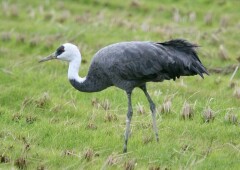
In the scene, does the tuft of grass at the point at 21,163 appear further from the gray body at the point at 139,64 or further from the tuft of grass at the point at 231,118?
the tuft of grass at the point at 231,118

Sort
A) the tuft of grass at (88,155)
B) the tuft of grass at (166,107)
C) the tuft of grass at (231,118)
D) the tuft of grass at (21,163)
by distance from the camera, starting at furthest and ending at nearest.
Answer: the tuft of grass at (166,107) → the tuft of grass at (231,118) → the tuft of grass at (88,155) → the tuft of grass at (21,163)

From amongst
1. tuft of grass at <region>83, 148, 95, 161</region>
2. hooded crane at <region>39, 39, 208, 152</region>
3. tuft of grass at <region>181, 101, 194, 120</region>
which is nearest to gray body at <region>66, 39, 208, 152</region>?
hooded crane at <region>39, 39, 208, 152</region>

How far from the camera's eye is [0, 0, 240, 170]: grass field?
8.25 m

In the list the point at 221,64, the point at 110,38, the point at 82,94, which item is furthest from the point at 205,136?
the point at 110,38

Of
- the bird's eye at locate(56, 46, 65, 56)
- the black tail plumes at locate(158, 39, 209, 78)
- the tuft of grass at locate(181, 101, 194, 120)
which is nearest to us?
the black tail plumes at locate(158, 39, 209, 78)

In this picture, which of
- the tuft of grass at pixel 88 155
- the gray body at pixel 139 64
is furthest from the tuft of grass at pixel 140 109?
the tuft of grass at pixel 88 155

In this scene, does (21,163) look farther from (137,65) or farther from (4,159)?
(137,65)

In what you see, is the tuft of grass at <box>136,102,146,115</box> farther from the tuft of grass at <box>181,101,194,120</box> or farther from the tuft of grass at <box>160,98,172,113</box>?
the tuft of grass at <box>181,101,194,120</box>

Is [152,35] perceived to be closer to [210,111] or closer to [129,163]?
[210,111]

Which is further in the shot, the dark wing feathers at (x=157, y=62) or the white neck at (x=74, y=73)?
the white neck at (x=74, y=73)

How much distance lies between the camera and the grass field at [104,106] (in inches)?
325

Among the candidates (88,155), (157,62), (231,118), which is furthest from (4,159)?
(231,118)

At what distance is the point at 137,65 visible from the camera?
8734 mm

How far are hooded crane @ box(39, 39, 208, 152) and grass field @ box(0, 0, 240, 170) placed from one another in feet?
1.94
